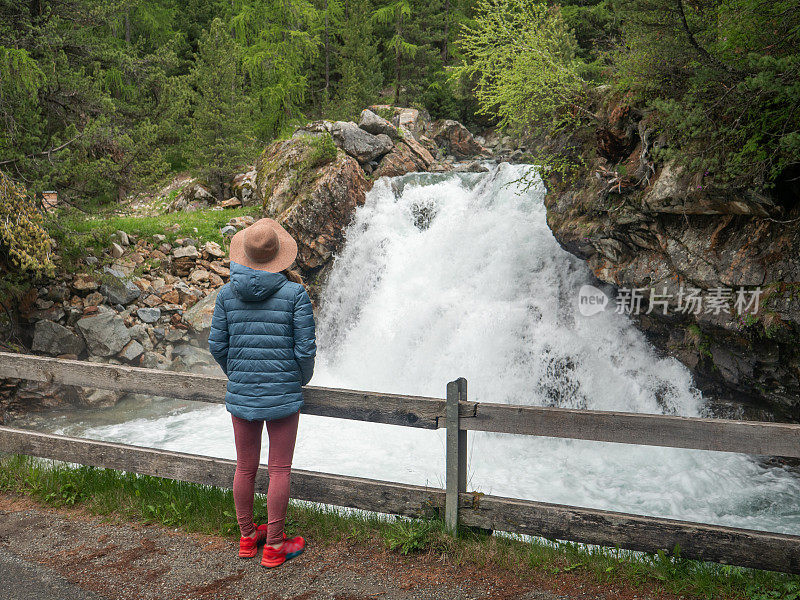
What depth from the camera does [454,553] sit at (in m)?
3.79

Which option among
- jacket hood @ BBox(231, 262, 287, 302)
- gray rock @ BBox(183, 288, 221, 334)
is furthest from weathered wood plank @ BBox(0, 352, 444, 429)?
gray rock @ BBox(183, 288, 221, 334)

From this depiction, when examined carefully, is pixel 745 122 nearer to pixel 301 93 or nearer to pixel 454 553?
pixel 454 553

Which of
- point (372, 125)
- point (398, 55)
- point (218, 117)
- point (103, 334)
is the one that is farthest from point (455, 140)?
point (103, 334)

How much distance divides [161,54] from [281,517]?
11.2 metres

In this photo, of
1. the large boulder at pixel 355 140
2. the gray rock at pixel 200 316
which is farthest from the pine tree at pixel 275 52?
the gray rock at pixel 200 316

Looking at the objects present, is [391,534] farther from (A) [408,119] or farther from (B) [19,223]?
(A) [408,119]

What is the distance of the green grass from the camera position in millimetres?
10679

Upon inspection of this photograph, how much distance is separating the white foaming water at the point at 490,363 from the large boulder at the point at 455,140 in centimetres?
1068

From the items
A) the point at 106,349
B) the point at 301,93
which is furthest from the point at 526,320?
the point at 301,93

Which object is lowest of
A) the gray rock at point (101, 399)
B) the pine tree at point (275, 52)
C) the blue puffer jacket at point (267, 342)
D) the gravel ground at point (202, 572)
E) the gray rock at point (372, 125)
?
the gray rock at point (101, 399)

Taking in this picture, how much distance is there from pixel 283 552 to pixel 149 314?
975cm

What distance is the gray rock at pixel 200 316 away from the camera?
12559 mm

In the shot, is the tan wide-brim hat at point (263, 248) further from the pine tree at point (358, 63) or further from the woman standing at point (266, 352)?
the pine tree at point (358, 63)

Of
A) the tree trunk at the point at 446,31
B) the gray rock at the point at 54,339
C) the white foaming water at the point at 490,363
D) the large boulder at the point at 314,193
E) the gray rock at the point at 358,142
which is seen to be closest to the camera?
the white foaming water at the point at 490,363
